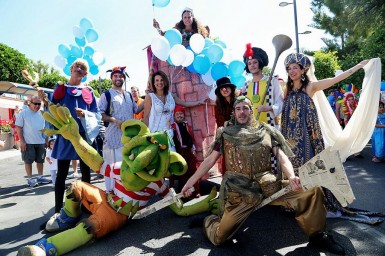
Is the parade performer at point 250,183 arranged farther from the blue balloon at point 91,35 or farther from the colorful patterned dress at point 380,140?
the colorful patterned dress at point 380,140

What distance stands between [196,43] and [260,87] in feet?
3.52

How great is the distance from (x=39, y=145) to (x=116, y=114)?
295 centimetres

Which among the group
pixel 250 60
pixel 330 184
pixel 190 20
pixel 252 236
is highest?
pixel 190 20

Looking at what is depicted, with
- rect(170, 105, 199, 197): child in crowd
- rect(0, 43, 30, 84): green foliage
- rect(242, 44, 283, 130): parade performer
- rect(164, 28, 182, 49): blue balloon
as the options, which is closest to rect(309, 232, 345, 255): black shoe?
rect(242, 44, 283, 130): parade performer

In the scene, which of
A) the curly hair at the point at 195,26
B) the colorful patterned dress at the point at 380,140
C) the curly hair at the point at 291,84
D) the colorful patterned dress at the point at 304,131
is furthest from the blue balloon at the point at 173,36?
the colorful patterned dress at the point at 380,140

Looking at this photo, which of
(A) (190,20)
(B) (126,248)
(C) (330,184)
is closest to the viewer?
(C) (330,184)

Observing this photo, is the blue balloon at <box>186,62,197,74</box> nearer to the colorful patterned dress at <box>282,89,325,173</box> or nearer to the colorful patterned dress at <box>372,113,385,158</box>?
the colorful patterned dress at <box>282,89,325,173</box>

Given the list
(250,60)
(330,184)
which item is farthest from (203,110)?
(330,184)

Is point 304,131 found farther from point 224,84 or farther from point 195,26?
point 195,26

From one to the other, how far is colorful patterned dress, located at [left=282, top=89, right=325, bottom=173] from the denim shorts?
187 inches

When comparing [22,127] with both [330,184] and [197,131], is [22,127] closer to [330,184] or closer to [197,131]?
[197,131]

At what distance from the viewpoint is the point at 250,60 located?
10.5 feet

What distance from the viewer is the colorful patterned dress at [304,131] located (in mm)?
2811

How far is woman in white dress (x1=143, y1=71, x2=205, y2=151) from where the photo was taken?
3.37 metres
